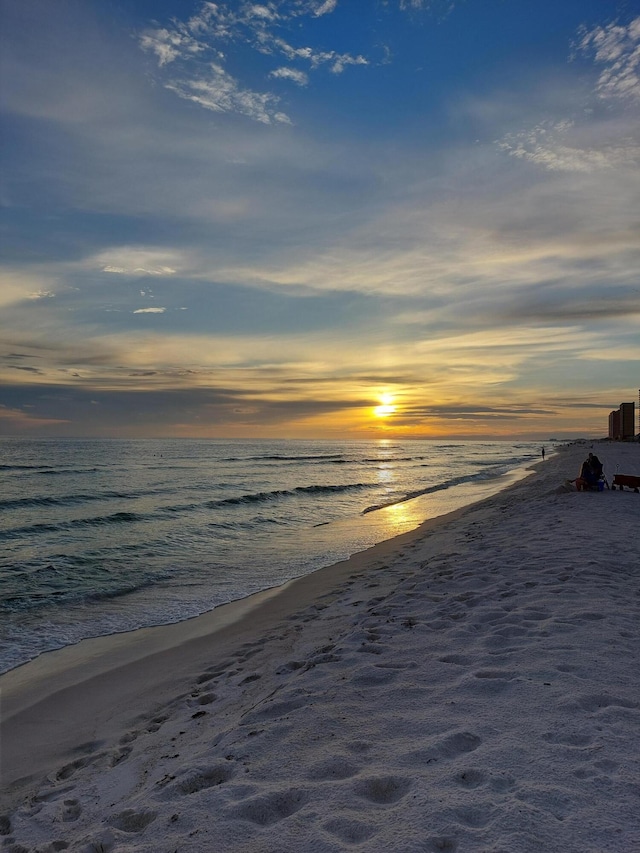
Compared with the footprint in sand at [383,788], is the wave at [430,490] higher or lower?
lower

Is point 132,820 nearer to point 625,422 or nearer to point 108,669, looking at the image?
point 108,669

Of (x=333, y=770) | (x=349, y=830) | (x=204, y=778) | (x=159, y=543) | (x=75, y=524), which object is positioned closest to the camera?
(x=349, y=830)

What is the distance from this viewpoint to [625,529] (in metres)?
12.0

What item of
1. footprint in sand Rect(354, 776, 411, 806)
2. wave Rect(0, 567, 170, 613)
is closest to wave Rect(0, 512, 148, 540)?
wave Rect(0, 567, 170, 613)

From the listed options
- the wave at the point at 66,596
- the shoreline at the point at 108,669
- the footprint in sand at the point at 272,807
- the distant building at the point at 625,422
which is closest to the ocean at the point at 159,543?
the wave at the point at 66,596

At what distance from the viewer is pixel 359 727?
13.2ft

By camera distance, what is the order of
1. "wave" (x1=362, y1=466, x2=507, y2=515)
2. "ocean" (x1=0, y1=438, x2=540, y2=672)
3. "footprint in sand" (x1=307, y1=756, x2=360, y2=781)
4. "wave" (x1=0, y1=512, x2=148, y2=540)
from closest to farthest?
"footprint in sand" (x1=307, y1=756, x2=360, y2=781) → "ocean" (x1=0, y1=438, x2=540, y2=672) → "wave" (x1=0, y1=512, x2=148, y2=540) → "wave" (x1=362, y1=466, x2=507, y2=515)

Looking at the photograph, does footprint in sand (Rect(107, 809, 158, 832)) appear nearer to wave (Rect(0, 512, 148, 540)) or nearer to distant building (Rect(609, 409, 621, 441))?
wave (Rect(0, 512, 148, 540))

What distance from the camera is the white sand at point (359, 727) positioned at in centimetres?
289

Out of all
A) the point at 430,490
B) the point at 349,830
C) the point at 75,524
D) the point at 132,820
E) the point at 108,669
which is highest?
the point at 349,830

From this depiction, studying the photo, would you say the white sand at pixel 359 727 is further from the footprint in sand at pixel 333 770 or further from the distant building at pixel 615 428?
the distant building at pixel 615 428

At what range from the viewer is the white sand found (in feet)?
9.50

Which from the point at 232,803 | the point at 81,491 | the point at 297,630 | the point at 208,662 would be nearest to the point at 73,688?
the point at 208,662

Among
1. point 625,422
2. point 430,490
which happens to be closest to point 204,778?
point 430,490
